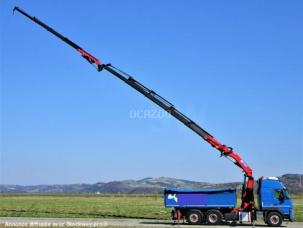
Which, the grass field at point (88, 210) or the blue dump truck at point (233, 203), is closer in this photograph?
the blue dump truck at point (233, 203)

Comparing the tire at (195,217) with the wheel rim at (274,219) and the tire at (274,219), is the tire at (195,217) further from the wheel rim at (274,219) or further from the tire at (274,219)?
the wheel rim at (274,219)

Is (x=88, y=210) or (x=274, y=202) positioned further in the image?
(x=88, y=210)

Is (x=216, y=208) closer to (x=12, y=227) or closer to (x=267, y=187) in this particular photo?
(x=267, y=187)

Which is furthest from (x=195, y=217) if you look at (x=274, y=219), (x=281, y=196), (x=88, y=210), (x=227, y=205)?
(x=88, y=210)

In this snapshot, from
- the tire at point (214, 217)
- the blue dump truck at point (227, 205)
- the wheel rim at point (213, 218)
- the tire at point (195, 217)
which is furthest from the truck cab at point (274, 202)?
the tire at point (195, 217)

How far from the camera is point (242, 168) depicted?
112ft

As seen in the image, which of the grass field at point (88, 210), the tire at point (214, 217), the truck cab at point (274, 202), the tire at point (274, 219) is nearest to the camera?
the tire at point (274, 219)

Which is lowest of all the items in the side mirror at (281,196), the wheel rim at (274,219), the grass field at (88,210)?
the wheel rim at (274,219)

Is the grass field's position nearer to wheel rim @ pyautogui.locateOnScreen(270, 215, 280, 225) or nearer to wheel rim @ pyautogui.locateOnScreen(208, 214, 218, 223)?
wheel rim @ pyautogui.locateOnScreen(270, 215, 280, 225)

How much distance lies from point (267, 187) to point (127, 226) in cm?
920

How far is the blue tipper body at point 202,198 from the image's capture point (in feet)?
109

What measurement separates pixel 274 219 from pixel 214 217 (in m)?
3.63

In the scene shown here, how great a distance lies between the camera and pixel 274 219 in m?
32.8

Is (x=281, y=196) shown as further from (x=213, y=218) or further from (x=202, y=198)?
(x=202, y=198)
